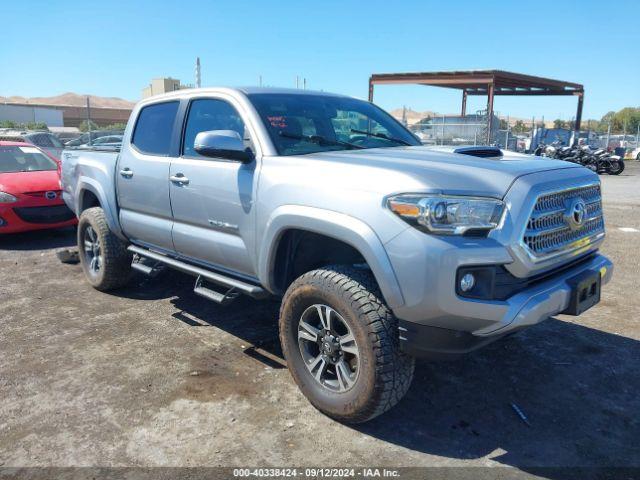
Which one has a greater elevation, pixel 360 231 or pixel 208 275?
pixel 360 231

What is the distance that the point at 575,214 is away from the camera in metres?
2.96

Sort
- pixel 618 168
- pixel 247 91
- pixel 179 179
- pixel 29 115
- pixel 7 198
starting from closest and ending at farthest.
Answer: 1. pixel 247 91
2. pixel 179 179
3. pixel 7 198
4. pixel 618 168
5. pixel 29 115

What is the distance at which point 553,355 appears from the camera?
157 inches

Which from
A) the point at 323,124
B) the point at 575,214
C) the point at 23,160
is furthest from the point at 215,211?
the point at 23,160

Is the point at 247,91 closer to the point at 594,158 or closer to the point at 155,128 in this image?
the point at 155,128

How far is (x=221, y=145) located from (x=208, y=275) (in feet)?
3.50

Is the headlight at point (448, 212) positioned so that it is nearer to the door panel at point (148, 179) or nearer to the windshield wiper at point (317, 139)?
the windshield wiper at point (317, 139)

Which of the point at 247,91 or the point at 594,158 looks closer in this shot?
the point at 247,91

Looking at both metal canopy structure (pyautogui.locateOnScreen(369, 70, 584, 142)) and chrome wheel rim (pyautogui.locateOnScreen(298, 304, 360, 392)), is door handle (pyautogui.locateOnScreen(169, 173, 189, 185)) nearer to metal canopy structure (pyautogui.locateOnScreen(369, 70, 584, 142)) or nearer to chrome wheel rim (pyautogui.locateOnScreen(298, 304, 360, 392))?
chrome wheel rim (pyautogui.locateOnScreen(298, 304, 360, 392))

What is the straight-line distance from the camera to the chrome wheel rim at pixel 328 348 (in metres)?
2.98

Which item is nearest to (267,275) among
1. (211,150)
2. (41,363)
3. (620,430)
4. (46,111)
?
(211,150)

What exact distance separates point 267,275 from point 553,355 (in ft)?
7.56

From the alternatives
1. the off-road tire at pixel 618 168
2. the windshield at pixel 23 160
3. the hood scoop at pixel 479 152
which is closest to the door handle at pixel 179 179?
the hood scoop at pixel 479 152

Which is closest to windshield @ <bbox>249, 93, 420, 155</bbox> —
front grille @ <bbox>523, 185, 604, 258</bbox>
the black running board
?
the black running board
